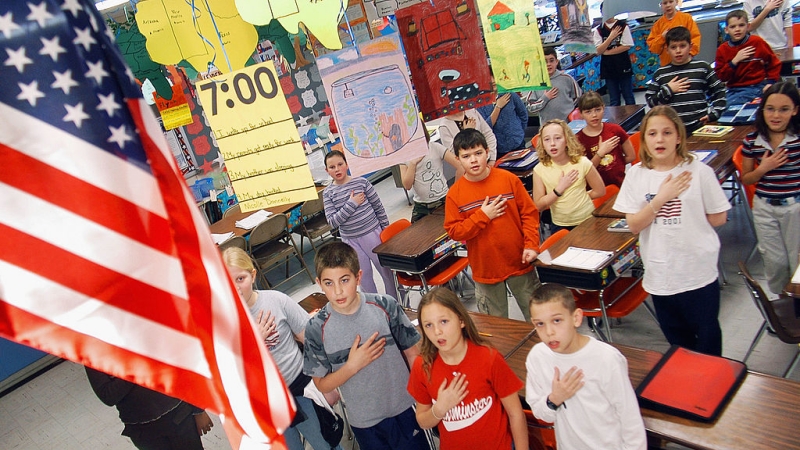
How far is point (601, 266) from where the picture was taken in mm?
3643

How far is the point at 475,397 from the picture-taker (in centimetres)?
251

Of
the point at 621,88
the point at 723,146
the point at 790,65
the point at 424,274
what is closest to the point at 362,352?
the point at 424,274

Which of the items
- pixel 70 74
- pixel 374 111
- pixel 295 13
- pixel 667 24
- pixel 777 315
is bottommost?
pixel 777 315

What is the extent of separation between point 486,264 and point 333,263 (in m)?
1.52

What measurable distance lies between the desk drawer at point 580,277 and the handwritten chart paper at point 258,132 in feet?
6.16

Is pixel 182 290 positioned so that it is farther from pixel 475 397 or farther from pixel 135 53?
pixel 135 53

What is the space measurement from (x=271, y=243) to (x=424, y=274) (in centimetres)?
292

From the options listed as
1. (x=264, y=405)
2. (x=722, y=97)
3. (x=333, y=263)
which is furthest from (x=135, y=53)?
(x=722, y=97)

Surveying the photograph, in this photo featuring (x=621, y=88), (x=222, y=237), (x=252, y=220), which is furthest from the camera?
(x=621, y=88)

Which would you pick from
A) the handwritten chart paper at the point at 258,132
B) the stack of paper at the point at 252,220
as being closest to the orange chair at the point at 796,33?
the stack of paper at the point at 252,220

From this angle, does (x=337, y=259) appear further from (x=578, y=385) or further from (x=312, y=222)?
(x=312, y=222)

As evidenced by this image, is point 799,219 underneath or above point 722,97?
underneath

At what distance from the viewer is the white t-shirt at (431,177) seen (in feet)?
16.9

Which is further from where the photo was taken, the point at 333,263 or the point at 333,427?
the point at 333,427
